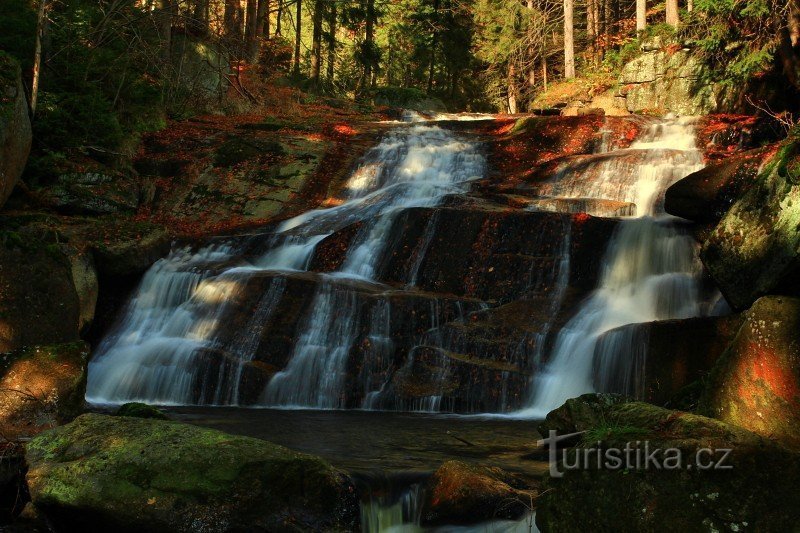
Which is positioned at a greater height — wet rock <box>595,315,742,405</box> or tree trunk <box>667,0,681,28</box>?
tree trunk <box>667,0,681,28</box>

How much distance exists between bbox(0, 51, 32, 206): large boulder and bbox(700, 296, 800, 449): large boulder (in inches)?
443

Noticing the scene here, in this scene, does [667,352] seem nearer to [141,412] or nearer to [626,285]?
[626,285]

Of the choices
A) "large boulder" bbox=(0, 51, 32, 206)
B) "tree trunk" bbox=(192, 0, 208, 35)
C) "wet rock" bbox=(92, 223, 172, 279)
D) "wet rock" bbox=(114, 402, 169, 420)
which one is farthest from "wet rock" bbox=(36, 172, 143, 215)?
"wet rock" bbox=(114, 402, 169, 420)

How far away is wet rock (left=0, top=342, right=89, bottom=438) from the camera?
22.0 ft

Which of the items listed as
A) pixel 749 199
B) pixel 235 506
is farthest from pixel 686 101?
pixel 235 506

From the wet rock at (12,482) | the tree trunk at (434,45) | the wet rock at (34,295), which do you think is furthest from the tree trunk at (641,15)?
the wet rock at (12,482)

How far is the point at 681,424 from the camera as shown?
4418 millimetres

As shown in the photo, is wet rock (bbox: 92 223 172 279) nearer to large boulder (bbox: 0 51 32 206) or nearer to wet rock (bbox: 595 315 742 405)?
large boulder (bbox: 0 51 32 206)

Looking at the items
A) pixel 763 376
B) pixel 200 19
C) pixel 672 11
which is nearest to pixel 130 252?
pixel 200 19

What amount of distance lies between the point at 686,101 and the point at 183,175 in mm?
14947

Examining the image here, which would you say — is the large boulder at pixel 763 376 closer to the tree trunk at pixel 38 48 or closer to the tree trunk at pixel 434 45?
the tree trunk at pixel 38 48

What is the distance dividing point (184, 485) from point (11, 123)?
9.32 m

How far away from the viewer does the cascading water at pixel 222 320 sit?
10.3 metres

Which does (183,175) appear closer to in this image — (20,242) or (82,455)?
(20,242)
